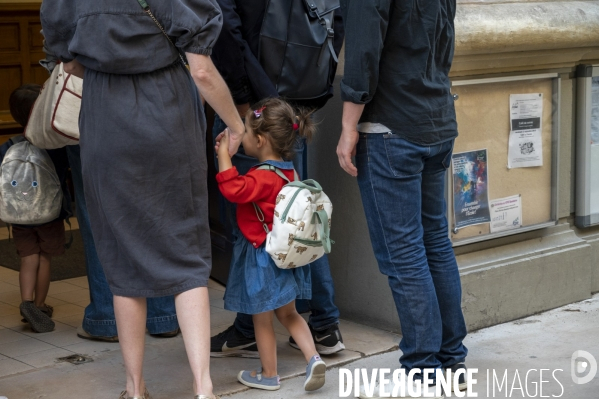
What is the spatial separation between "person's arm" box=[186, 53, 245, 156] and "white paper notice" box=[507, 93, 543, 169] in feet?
6.51

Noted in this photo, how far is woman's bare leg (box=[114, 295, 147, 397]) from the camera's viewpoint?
355 centimetres

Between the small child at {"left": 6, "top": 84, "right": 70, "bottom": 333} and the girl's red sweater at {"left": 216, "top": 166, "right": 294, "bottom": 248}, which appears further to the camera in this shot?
the small child at {"left": 6, "top": 84, "right": 70, "bottom": 333}

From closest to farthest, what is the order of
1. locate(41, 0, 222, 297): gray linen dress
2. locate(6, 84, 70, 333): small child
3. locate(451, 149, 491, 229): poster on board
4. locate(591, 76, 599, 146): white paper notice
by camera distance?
locate(41, 0, 222, 297): gray linen dress → locate(451, 149, 491, 229): poster on board → locate(6, 84, 70, 333): small child → locate(591, 76, 599, 146): white paper notice

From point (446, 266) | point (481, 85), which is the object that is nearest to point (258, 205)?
point (446, 266)

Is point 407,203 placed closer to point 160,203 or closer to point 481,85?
point 160,203

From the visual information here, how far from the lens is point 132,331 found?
357 cm

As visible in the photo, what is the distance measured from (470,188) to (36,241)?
2.26 meters

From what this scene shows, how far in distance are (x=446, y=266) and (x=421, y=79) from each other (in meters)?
0.79

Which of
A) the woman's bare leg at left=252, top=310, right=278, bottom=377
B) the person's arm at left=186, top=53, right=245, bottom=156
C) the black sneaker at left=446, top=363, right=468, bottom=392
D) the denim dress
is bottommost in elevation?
the black sneaker at left=446, top=363, right=468, bottom=392

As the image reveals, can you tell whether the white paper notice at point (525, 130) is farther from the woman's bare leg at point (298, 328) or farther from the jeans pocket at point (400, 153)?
the woman's bare leg at point (298, 328)

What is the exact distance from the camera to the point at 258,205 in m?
3.84

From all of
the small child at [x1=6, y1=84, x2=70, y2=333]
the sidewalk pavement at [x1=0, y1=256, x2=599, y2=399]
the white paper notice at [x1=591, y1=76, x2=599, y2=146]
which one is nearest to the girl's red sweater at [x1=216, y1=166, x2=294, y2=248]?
the sidewalk pavement at [x1=0, y1=256, x2=599, y2=399]

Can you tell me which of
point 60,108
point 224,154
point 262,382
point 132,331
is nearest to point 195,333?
point 132,331

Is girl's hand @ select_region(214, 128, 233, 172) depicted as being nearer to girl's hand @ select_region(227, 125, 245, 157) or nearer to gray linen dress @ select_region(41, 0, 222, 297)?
girl's hand @ select_region(227, 125, 245, 157)
